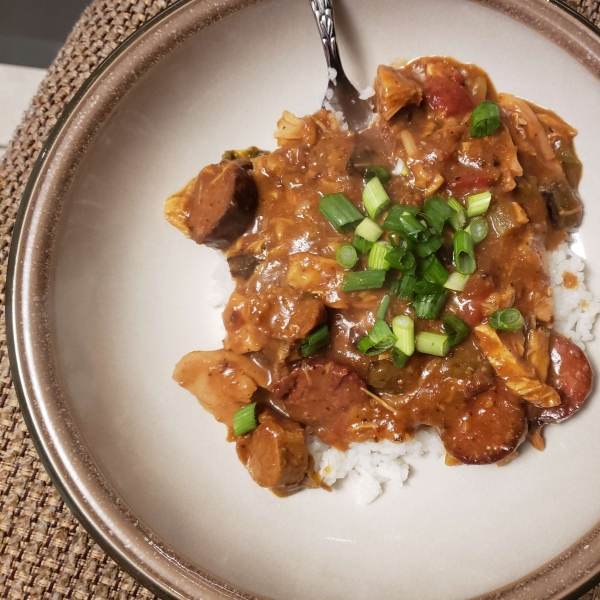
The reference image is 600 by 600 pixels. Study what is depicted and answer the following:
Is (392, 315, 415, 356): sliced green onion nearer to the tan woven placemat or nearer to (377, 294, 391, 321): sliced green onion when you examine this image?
(377, 294, 391, 321): sliced green onion

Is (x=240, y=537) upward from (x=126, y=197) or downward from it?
downward

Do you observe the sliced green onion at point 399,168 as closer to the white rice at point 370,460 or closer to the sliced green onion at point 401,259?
the sliced green onion at point 401,259

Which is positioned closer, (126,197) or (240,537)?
(240,537)

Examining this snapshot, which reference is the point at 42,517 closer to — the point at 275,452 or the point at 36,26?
the point at 275,452

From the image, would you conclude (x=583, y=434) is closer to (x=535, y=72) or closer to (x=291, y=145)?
(x=535, y=72)

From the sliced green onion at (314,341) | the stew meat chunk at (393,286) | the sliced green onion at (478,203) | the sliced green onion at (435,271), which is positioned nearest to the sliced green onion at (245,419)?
the stew meat chunk at (393,286)

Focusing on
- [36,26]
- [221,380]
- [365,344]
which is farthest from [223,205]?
[36,26]

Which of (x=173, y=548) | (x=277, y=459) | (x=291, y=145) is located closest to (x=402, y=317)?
(x=277, y=459)
